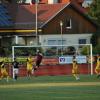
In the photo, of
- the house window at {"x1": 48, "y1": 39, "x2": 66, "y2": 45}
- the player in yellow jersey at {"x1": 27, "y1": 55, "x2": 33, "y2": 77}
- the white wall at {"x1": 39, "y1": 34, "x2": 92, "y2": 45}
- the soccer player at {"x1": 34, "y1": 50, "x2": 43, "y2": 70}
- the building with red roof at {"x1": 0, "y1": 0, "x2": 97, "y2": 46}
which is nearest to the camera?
the player in yellow jersey at {"x1": 27, "y1": 55, "x2": 33, "y2": 77}

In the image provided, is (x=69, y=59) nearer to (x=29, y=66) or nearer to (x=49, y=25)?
(x=29, y=66)

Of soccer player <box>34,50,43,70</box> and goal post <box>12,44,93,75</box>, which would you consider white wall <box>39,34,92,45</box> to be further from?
soccer player <box>34,50,43,70</box>

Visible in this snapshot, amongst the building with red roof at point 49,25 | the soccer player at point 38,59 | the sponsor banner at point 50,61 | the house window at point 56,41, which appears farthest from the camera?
the building with red roof at point 49,25

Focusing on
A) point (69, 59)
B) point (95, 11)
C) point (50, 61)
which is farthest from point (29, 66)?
point (95, 11)

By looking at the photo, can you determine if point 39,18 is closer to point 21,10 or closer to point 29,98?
point 21,10

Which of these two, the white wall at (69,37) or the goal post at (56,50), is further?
the white wall at (69,37)

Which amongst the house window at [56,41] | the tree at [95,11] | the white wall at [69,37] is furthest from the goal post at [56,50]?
the tree at [95,11]

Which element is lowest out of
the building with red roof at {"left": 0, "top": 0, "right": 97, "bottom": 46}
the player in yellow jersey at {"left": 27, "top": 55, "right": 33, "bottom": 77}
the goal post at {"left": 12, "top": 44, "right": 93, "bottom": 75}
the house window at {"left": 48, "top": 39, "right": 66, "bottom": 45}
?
the player in yellow jersey at {"left": 27, "top": 55, "right": 33, "bottom": 77}

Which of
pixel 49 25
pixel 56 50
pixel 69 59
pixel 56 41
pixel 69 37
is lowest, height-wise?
pixel 69 59

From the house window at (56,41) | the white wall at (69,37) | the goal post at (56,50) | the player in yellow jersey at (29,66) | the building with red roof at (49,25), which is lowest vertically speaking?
the player in yellow jersey at (29,66)

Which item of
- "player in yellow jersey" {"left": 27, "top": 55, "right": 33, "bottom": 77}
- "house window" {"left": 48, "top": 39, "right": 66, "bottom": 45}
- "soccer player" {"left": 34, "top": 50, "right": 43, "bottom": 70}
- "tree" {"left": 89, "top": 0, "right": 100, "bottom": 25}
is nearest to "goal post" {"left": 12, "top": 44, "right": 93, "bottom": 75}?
"soccer player" {"left": 34, "top": 50, "right": 43, "bottom": 70}

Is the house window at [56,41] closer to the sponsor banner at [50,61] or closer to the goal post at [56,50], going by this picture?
the goal post at [56,50]

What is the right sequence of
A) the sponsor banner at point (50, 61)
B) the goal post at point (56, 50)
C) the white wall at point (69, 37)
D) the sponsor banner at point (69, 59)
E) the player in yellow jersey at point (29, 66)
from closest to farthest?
the player in yellow jersey at point (29, 66) < the sponsor banner at point (50, 61) < the sponsor banner at point (69, 59) < the goal post at point (56, 50) < the white wall at point (69, 37)

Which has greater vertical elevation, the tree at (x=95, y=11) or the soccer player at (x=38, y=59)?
the tree at (x=95, y=11)
